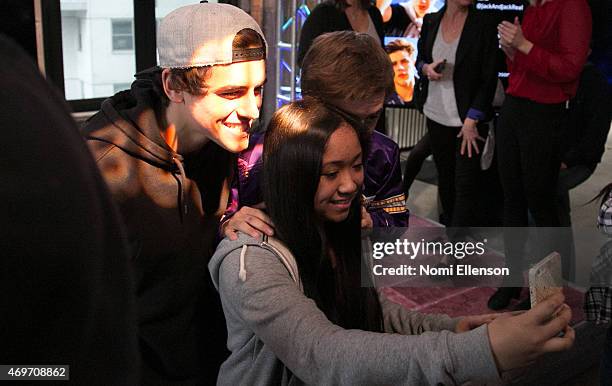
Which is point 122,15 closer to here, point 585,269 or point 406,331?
point 585,269

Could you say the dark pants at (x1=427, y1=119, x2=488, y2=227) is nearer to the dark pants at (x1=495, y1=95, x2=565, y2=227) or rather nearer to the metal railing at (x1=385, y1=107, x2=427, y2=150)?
the dark pants at (x1=495, y1=95, x2=565, y2=227)

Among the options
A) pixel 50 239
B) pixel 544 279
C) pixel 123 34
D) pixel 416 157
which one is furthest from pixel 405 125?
pixel 50 239

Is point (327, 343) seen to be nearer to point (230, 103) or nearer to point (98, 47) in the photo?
point (230, 103)

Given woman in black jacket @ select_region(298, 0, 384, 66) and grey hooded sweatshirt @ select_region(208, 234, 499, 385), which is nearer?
grey hooded sweatshirt @ select_region(208, 234, 499, 385)

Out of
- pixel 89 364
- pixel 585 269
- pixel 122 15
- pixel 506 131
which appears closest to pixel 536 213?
pixel 506 131

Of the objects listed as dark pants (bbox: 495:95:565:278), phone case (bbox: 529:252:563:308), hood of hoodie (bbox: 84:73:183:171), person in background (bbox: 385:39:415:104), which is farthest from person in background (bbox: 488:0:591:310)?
person in background (bbox: 385:39:415:104)

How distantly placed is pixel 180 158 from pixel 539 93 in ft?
6.24

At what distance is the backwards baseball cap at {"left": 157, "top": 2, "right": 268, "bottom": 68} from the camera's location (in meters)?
1.24

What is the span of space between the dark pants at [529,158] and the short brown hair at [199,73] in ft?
5.92

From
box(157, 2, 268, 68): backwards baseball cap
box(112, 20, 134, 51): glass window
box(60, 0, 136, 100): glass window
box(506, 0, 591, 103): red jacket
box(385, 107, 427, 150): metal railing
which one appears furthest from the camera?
box(112, 20, 134, 51): glass window

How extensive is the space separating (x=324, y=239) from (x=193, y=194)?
1.05ft

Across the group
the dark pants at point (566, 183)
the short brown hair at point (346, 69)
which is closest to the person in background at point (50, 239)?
the short brown hair at point (346, 69)

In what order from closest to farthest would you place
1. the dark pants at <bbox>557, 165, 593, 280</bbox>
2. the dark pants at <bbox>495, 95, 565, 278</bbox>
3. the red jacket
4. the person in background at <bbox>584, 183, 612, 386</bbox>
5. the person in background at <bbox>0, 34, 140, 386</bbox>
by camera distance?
1. the person in background at <bbox>0, 34, 140, 386</bbox>
2. the person in background at <bbox>584, 183, 612, 386</bbox>
3. the red jacket
4. the dark pants at <bbox>495, 95, 565, 278</bbox>
5. the dark pants at <bbox>557, 165, 593, 280</bbox>

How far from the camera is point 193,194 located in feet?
4.64
